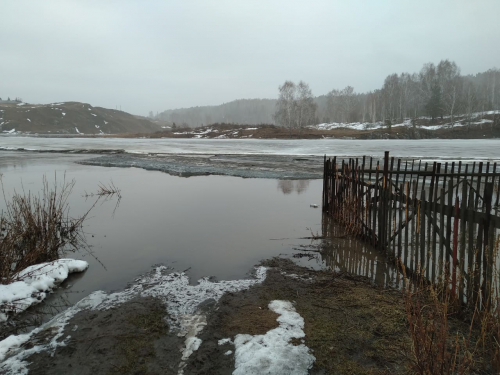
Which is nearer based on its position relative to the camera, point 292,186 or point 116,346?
point 116,346

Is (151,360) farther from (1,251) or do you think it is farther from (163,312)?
(1,251)

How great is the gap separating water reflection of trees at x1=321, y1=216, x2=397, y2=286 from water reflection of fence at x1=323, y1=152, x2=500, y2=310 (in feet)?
0.73

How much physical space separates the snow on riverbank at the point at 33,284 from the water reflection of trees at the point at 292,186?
8883 millimetres

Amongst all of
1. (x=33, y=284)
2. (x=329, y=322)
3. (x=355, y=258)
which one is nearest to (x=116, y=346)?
(x=33, y=284)

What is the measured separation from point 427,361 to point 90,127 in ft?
595

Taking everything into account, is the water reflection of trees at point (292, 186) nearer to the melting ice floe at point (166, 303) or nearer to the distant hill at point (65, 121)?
the melting ice floe at point (166, 303)

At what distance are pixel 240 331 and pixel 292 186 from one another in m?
11.4

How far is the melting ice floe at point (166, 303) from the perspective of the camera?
367 cm

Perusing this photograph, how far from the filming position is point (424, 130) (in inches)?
2980

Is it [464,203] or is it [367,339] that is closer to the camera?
[367,339]

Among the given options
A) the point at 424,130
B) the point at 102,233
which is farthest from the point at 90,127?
the point at 102,233

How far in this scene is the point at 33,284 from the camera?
5176 millimetres

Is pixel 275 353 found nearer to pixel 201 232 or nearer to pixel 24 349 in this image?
pixel 24 349

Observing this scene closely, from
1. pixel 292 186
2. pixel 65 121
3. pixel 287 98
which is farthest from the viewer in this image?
pixel 65 121
